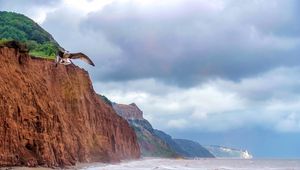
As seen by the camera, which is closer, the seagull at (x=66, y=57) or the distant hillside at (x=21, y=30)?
the seagull at (x=66, y=57)

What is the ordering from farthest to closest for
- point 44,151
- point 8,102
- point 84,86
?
point 84,86 < point 44,151 < point 8,102

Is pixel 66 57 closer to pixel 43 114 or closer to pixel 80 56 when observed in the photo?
pixel 80 56

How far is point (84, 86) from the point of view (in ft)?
277

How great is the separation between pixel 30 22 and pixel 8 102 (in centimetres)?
8618

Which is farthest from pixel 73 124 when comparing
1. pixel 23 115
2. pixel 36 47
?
pixel 23 115

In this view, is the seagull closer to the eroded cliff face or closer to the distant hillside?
the eroded cliff face

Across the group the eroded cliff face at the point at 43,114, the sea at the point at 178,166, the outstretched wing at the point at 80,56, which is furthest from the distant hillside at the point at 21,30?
the sea at the point at 178,166

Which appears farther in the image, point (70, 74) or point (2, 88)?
point (70, 74)

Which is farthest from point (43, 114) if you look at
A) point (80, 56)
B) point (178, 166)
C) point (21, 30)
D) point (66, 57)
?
point (21, 30)

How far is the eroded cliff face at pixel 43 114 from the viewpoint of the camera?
45.2m

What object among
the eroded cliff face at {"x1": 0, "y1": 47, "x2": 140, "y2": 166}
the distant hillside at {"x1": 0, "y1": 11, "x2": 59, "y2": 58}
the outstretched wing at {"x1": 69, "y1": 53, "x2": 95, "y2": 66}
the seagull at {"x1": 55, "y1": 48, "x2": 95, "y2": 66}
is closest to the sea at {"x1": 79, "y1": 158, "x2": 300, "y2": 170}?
the eroded cliff face at {"x1": 0, "y1": 47, "x2": 140, "y2": 166}

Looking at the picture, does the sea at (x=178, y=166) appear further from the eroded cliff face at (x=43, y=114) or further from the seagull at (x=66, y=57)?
the seagull at (x=66, y=57)

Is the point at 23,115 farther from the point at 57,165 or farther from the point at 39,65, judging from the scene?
the point at 39,65

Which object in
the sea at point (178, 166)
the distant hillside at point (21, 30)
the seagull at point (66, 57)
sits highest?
the distant hillside at point (21, 30)
